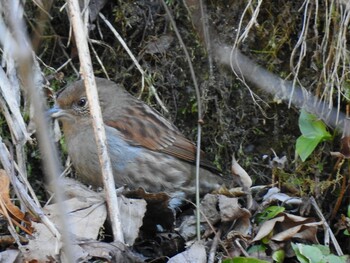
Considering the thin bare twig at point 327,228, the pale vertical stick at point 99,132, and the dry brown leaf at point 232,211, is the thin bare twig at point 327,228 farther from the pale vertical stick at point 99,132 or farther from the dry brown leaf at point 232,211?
the pale vertical stick at point 99,132

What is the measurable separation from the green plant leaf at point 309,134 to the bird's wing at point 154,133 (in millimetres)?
490

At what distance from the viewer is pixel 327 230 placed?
327 cm

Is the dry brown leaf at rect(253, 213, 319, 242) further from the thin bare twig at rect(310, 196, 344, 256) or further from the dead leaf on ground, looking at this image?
the dead leaf on ground

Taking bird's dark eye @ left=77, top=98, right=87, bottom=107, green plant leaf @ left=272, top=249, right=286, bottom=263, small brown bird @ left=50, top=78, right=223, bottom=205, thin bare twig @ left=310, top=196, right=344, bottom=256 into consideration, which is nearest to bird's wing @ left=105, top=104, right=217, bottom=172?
small brown bird @ left=50, top=78, right=223, bottom=205

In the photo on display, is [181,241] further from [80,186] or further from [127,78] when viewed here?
[127,78]

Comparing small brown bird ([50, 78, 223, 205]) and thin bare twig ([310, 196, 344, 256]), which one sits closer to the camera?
thin bare twig ([310, 196, 344, 256])

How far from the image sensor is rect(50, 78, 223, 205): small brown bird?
3.55 m

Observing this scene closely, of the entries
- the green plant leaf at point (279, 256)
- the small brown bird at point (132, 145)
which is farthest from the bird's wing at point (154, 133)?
the green plant leaf at point (279, 256)

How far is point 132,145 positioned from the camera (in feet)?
12.0

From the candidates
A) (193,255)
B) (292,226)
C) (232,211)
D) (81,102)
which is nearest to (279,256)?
(292,226)

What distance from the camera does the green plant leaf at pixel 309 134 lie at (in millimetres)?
3496

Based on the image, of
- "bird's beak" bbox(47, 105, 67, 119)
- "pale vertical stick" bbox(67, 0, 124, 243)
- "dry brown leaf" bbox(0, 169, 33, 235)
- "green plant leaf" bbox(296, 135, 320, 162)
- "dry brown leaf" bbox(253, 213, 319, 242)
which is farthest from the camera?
"bird's beak" bbox(47, 105, 67, 119)

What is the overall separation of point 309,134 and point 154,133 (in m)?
0.82

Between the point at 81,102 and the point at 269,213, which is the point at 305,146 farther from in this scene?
the point at 81,102
